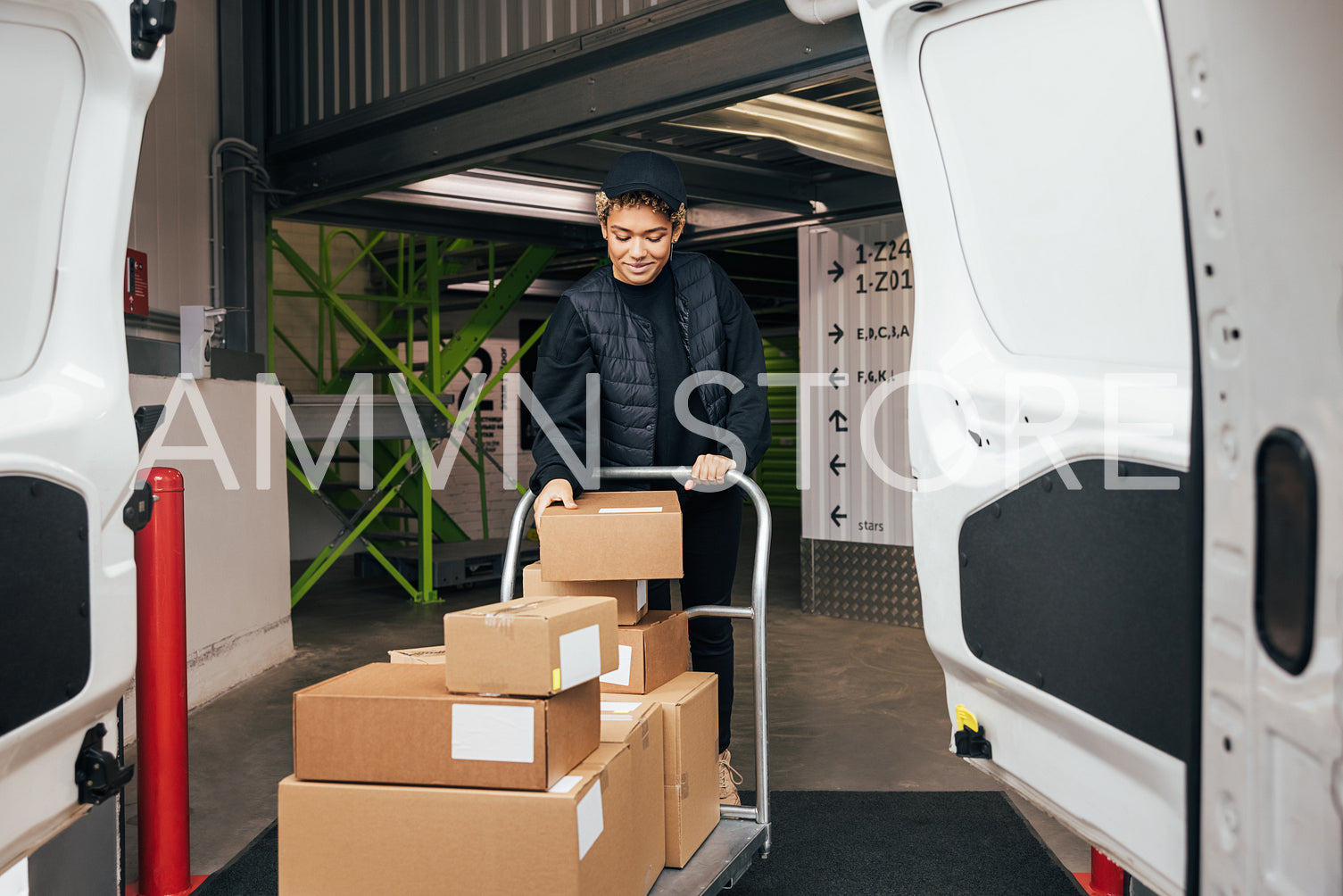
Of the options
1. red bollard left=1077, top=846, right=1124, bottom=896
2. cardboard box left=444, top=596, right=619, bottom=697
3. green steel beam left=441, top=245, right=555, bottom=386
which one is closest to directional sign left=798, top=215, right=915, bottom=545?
green steel beam left=441, top=245, right=555, bottom=386

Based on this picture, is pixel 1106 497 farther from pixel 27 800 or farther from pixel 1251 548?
pixel 27 800

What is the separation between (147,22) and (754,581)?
4.98 feet

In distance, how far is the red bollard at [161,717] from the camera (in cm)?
263

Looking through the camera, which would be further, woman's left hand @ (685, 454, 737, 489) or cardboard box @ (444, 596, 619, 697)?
woman's left hand @ (685, 454, 737, 489)

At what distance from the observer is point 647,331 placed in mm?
2457

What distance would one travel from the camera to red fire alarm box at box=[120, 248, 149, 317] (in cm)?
408

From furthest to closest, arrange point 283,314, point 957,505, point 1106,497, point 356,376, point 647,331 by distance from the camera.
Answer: point 283,314 < point 356,376 < point 647,331 < point 957,505 < point 1106,497

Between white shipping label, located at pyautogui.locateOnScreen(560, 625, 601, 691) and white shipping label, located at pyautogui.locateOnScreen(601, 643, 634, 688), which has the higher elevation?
white shipping label, located at pyautogui.locateOnScreen(560, 625, 601, 691)

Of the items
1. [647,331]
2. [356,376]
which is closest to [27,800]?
[647,331]

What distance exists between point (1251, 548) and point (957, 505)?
1.78 ft

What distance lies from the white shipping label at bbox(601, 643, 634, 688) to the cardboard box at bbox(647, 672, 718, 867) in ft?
0.23

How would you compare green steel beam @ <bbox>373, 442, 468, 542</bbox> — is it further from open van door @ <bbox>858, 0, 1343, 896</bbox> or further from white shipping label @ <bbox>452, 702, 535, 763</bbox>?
open van door @ <bbox>858, 0, 1343, 896</bbox>

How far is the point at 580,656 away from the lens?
171cm

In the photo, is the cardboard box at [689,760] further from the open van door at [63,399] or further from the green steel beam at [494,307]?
the green steel beam at [494,307]
